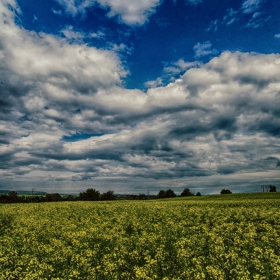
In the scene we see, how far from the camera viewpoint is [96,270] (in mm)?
12250

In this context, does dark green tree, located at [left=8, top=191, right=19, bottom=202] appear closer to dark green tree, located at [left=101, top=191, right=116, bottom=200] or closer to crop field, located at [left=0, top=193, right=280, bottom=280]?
dark green tree, located at [left=101, top=191, right=116, bottom=200]

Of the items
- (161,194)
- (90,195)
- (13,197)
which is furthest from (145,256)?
(161,194)

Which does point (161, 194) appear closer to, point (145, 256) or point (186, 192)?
point (186, 192)

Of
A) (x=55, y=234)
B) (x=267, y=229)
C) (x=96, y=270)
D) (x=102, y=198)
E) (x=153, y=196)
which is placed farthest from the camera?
(x=153, y=196)

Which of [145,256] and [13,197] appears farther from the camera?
[13,197]

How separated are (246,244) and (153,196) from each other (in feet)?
476

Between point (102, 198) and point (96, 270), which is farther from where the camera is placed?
point (102, 198)

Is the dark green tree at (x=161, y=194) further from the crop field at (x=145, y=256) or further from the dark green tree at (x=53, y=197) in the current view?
the crop field at (x=145, y=256)

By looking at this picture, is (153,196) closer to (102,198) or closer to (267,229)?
(102,198)

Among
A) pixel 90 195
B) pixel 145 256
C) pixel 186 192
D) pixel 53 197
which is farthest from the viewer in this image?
pixel 186 192

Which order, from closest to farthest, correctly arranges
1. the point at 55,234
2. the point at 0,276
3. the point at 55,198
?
the point at 0,276
the point at 55,234
the point at 55,198

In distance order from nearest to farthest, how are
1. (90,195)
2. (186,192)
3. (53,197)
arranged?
(90,195), (53,197), (186,192)

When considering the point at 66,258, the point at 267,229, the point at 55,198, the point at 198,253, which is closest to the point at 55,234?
the point at 66,258

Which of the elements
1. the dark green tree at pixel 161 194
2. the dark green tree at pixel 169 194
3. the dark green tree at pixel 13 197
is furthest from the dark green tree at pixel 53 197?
the dark green tree at pixel 169 194
